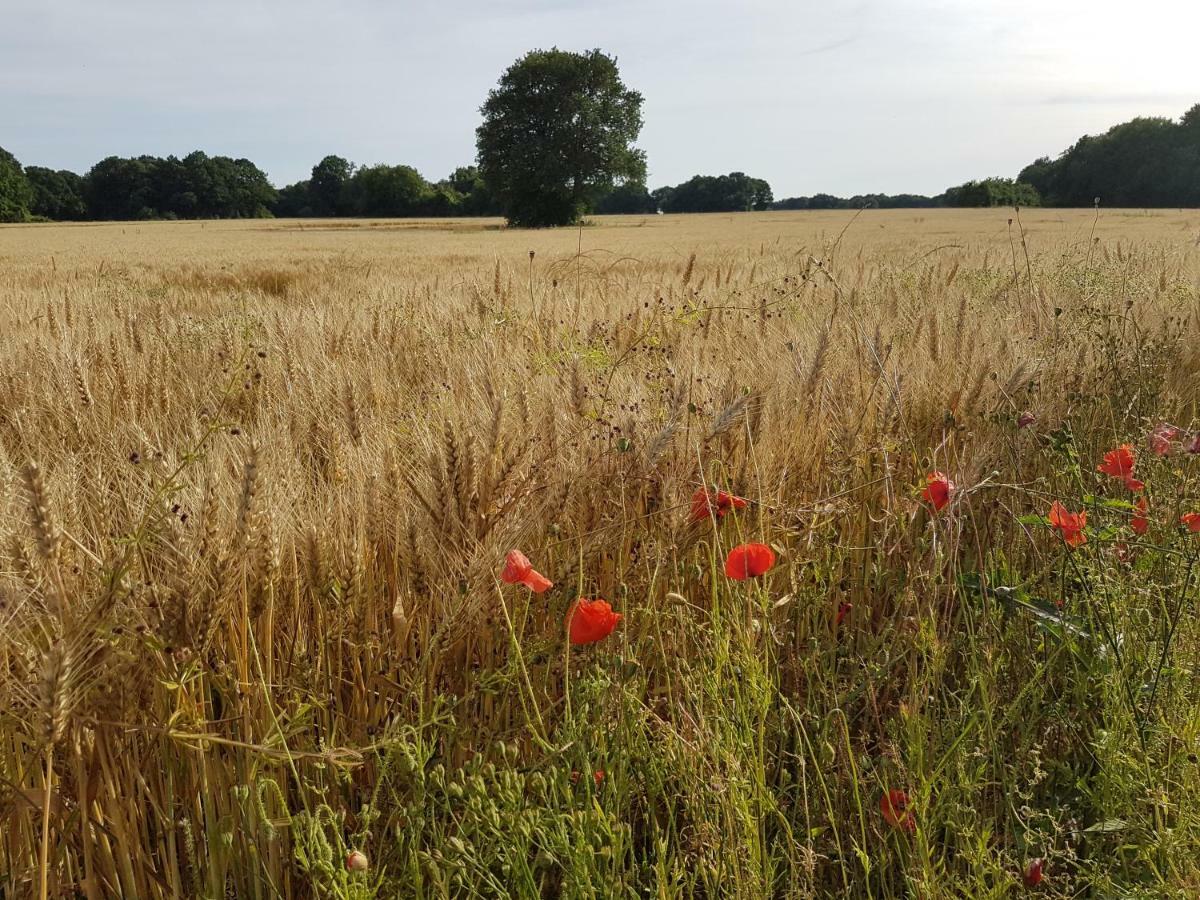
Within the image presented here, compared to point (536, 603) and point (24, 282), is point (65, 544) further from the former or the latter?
point (24, 282)

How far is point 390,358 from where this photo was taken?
288 centimetres

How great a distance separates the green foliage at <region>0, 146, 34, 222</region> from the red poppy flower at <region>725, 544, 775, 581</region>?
6760 cm

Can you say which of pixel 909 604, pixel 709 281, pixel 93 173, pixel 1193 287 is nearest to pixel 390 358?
pixel 909 604

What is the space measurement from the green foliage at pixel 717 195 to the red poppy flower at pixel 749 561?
73.1 meters

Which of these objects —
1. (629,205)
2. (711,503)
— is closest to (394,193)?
(629,205)

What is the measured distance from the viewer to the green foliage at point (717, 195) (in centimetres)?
7219

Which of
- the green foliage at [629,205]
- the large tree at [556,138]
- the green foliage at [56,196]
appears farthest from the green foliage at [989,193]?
the green foliage at [56,196]

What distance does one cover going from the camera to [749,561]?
3.43 ft

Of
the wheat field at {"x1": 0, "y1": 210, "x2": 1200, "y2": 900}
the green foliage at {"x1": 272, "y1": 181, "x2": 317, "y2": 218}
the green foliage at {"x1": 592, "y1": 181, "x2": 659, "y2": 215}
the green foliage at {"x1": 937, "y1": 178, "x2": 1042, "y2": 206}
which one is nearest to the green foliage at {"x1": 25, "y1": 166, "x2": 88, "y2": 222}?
the green foliage at {"x1": 272, "y1": 181, "x2": 317, "y2": 218}

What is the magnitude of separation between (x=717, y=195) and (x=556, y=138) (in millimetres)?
35977

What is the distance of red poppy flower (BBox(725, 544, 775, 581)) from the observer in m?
1.03

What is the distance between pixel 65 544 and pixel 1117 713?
146cm

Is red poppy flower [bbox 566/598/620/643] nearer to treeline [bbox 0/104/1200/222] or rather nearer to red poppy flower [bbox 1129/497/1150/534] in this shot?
red poppy flower [bbox 1129/497/1150/534]

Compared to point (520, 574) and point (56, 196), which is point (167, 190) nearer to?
point (56, 196)
